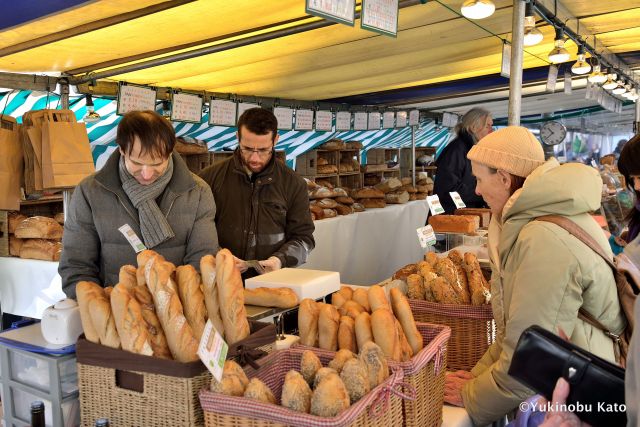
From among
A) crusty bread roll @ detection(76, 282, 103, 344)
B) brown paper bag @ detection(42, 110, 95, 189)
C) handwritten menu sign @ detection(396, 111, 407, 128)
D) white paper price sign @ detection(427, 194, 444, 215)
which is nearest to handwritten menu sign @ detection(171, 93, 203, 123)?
brown paper bag @ detection(42, 110, 95, 189)

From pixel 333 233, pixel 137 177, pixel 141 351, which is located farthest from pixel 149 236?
pixel 333 233

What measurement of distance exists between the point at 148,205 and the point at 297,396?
127cm

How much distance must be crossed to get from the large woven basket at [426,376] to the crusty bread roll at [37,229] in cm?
321

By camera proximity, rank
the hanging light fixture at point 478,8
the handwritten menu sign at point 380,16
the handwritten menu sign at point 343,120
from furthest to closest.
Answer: the handwritten menu sign at point 343,120 → the hanging light fixture at point 478,8 → the handwritten menu sign at point 380,16

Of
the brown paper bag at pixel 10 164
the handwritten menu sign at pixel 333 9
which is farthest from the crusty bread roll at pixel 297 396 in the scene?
the brown paper bag at pixel 10 164

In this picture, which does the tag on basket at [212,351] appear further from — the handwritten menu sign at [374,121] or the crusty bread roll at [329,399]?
the handwritten menu sign at [374,121]

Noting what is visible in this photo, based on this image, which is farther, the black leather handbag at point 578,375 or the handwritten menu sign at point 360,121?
the handwritten menu sign at point 360,121

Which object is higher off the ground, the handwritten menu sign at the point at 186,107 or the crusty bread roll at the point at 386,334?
the handwritten menu sign at the point at 186,107

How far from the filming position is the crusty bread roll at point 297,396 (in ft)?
3.94

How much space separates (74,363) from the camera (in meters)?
1.48

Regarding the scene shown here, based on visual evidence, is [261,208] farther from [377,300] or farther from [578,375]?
[578,375]

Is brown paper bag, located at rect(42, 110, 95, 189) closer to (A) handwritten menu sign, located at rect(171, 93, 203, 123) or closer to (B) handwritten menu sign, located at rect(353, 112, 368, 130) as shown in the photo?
(A) handwritten menu sign, located at rect(171, 93, 203, 123)

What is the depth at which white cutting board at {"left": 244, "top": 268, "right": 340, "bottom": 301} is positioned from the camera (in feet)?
6.49

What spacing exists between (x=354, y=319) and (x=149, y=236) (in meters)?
1.02
